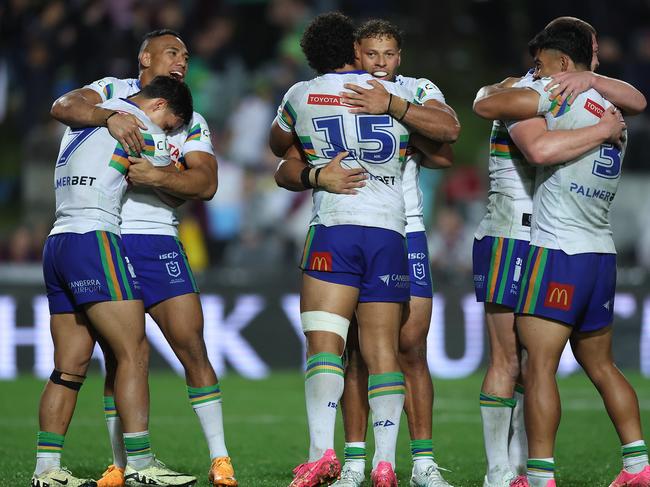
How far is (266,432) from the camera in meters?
8.71

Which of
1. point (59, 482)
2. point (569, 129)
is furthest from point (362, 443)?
point (569, 129)

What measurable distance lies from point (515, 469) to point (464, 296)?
252 inches

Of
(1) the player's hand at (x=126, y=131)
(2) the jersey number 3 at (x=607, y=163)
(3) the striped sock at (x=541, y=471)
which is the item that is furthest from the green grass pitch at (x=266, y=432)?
(1) the player's hand at (x=126, y=131)

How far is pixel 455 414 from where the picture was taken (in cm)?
983

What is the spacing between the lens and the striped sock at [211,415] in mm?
6035

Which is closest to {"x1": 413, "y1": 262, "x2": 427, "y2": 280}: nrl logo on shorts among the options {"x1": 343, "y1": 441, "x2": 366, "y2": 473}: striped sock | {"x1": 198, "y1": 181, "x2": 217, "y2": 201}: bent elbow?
{"x1": 343, "y1": 441, "x2": 366, "y2": 473}: striped sock

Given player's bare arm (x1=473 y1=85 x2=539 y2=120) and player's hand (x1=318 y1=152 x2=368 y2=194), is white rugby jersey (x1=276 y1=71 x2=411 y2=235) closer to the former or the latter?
player's hand (x1=318 y1=152 x2=368 y2=194)

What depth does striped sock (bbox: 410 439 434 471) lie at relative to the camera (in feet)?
19.6

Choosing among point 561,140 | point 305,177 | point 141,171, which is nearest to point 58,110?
point 141,171

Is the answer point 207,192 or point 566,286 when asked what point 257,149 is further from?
point 566,286

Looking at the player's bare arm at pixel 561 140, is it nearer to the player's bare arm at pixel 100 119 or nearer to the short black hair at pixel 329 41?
the short black hair at pixel 329 41

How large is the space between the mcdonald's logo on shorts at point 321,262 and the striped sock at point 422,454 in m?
1.18

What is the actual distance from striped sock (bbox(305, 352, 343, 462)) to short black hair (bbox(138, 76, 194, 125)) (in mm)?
1556

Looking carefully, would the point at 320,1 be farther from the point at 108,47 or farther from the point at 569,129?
the point at 569,129
